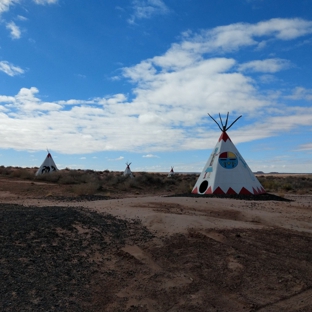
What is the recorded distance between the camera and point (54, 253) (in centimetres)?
540

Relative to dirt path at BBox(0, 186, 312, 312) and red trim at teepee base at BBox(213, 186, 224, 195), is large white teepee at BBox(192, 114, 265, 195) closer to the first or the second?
red trim at teepee base at BBox(213, 186, 224, 195)

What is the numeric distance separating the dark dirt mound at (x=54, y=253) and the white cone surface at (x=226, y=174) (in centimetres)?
851

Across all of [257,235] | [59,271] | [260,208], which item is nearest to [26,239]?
[59,271]

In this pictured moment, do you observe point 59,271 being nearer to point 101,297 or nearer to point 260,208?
point 101,297

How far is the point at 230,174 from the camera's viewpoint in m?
16.0

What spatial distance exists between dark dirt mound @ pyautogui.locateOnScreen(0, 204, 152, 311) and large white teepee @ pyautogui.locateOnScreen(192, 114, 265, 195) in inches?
335

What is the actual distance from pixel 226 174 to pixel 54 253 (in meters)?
11.6

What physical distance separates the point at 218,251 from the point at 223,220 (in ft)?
9.17

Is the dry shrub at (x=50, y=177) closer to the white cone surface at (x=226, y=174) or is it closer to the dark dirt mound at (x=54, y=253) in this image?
the white cone surface at (x=226, y=174)

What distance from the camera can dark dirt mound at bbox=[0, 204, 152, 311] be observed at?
13.4 feet

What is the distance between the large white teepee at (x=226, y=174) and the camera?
51.4 feet

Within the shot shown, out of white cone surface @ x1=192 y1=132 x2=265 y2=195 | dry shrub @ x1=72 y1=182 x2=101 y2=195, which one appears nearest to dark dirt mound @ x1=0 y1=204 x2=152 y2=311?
white cone surface @ x1=192 y1=132 x2=265 y2=195

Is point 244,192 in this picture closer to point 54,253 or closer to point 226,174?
point 226,174

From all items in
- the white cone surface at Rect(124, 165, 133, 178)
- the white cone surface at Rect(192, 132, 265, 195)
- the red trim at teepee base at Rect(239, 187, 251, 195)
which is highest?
the white cone surface at Rect(124, 165, 133, 178)
